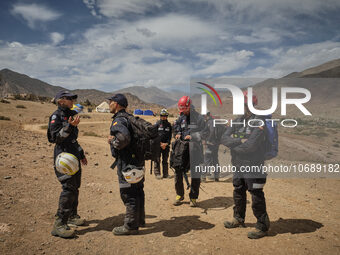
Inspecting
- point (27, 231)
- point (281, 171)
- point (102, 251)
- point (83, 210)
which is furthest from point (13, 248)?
point (281, 171)

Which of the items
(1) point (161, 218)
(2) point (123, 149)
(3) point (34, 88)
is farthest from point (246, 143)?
(3) point (34, 88)

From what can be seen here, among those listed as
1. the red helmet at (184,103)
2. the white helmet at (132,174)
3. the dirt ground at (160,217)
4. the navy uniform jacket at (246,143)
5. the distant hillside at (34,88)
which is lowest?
the dirt ground at (160,217)

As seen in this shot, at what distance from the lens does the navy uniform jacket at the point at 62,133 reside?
399 cm

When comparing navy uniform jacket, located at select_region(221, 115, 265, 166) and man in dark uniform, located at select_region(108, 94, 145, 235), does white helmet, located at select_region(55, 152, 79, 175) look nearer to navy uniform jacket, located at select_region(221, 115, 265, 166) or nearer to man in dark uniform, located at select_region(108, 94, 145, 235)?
man in dark uniform, located at select_region(108, 94, 145, 235)

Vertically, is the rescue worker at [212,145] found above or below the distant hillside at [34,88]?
below

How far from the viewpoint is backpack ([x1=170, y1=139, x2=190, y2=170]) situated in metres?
5.82

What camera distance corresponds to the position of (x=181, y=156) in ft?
19.1

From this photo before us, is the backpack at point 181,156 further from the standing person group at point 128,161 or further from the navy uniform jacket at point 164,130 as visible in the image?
the navy uniform jacket at point 164,130

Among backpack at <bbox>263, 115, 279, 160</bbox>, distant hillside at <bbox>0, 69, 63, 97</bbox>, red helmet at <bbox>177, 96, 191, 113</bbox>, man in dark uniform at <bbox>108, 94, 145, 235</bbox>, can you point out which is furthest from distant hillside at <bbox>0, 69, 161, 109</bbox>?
backpack at <bbox>263, 115, 279, 160</bbox>

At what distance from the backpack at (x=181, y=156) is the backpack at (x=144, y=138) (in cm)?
160

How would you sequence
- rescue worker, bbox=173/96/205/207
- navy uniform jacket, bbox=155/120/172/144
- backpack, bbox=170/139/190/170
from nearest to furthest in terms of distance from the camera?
backpack, bbox=170/139/190/170, rescue worker, bbox=173/96/205/207, navy uniform jacket, bbox=155/120/172/144

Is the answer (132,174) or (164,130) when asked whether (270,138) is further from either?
(164,130)

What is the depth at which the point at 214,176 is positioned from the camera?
28.6 feet

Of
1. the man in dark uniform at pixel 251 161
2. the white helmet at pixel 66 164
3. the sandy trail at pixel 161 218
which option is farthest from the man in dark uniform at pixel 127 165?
the man in dark uniform at pixel 251 161
